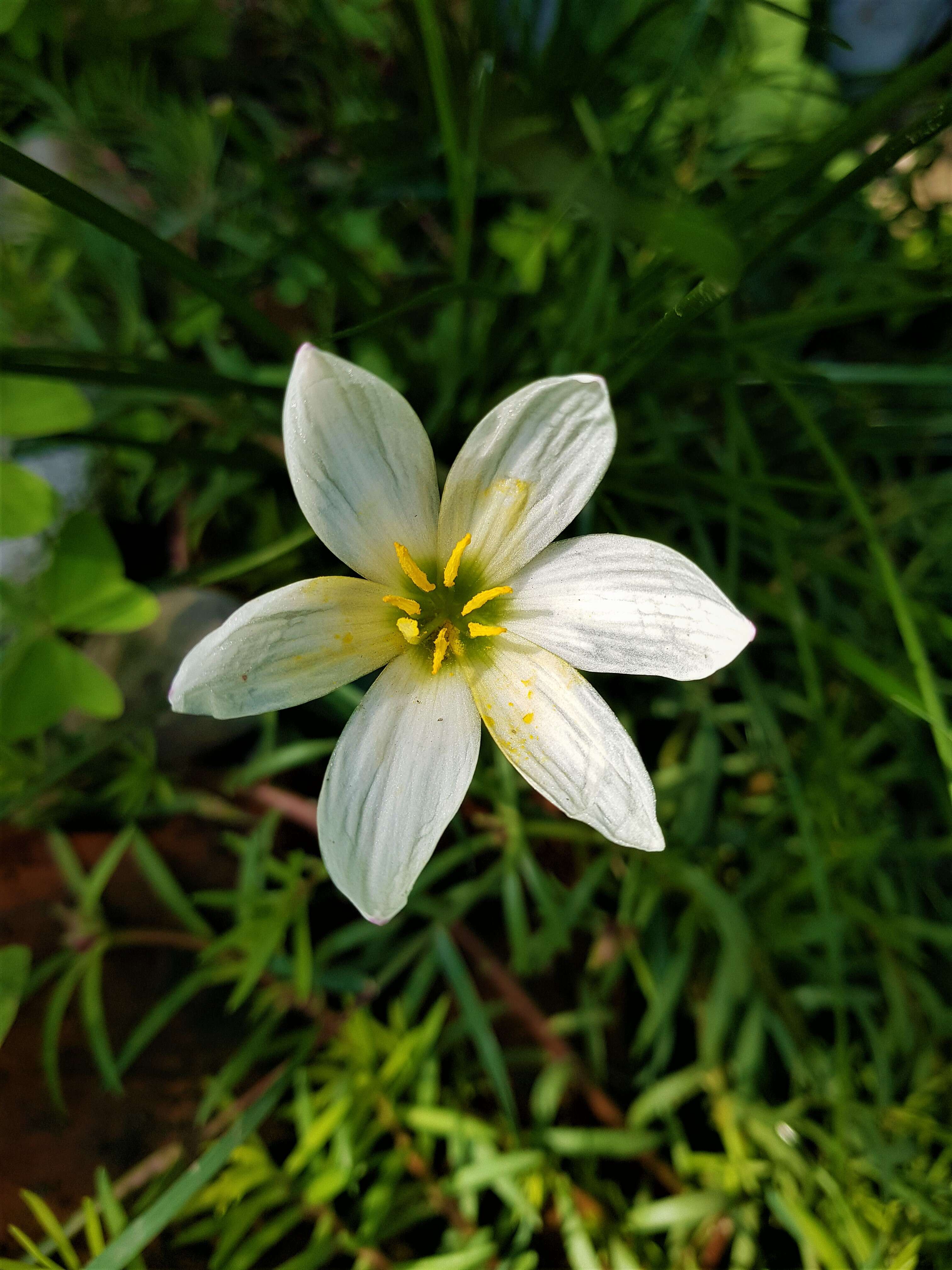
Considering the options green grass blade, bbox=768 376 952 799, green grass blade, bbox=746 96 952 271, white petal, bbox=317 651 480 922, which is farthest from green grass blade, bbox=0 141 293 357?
green grass blade, bbox=768 376 952 799

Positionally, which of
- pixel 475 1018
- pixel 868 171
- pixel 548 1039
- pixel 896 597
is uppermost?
pixel 868 171

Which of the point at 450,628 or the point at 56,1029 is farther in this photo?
the point at 56,1029

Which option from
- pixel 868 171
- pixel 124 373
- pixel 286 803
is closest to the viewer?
pixel 868 171

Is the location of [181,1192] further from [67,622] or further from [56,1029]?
[67,622]

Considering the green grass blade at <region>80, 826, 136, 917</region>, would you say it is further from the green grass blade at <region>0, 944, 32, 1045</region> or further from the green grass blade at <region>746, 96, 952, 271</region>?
the green grass blade at <region>746, 96, 952, 271</region>

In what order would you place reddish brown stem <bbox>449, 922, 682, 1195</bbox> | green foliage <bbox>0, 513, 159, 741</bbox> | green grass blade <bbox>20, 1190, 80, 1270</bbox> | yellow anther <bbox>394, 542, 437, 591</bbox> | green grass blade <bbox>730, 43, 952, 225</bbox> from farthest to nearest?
1. reddish brown stem <bbox>449, 922, 682, 1195</bbox>
2. green foliage <bbox>0, 513, 159, 741</bbox>
3. green grass blade <bbox>20, 1190, 80, 1270</bbox>
4. yellow anther <bbox>394, 542, 437, 591</bbox>
5. green grass blade <bbox>730, 43, 952, 225</bbox>

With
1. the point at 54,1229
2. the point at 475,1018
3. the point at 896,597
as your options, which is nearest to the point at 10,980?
the point at 54,1229

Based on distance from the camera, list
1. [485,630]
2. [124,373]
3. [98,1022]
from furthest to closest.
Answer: [98,1022]
[124,373]
[485,630]

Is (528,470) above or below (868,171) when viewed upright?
below
